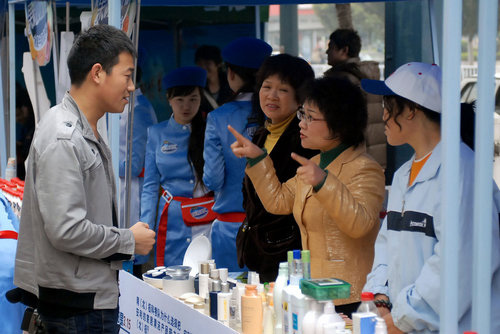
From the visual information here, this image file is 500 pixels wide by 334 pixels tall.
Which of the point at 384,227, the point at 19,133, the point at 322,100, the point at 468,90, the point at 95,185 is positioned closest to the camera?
the point at 95,185

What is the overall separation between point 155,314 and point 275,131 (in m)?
1.00

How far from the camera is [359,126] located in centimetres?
305

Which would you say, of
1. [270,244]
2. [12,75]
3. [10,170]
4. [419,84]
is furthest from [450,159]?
[12,75]

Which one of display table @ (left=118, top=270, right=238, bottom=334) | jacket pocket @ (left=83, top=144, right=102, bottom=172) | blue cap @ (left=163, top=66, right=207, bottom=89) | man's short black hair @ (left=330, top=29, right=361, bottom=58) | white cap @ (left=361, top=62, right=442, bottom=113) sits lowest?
display table @ (left=118, top=270, right=238, bottom=334)

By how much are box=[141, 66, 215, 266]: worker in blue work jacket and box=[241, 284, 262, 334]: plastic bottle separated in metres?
1.91

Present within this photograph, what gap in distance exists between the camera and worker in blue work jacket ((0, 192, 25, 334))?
3.48 meters

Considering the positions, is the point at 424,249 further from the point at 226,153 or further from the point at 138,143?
the point at 138,143

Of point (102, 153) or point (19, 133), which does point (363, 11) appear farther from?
point (102, 153)

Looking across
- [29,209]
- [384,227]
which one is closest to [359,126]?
[384,227]

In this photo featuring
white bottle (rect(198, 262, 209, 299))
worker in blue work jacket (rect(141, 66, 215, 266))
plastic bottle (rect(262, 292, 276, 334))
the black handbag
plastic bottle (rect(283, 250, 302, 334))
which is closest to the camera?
plastic bottle (rect(283, 250, 302, 334))

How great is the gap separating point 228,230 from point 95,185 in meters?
1.77

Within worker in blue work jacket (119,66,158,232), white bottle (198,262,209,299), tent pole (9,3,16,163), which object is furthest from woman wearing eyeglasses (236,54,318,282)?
tent pole (9,3,16,163)

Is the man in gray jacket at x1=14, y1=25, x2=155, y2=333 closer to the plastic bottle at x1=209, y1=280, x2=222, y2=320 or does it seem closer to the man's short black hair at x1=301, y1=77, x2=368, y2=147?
the plastic bottle at x1=209, y1=280, x2=222, y2=320

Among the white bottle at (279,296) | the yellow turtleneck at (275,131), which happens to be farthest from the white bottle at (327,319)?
the yellow turtleneck at (275,131)
